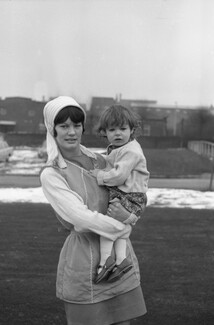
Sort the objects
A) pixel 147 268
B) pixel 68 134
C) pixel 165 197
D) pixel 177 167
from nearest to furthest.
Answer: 1. pixel 68 134
2. pixel 147 268
3. pixel 165 197
4. pixel 177 167

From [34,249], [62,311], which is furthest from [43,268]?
[62,311]

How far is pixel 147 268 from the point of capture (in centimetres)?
626

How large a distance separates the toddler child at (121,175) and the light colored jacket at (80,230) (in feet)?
0.15

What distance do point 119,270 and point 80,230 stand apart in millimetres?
268

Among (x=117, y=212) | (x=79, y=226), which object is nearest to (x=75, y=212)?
A: (x=79, y=226)

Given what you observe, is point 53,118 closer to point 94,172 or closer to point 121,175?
point 94,172

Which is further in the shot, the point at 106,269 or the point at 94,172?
the point at 94,172

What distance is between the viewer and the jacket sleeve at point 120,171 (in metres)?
2.56

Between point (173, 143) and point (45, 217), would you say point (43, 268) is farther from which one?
point (173, 143)

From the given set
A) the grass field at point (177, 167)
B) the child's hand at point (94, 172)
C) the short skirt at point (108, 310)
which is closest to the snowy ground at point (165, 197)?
the grass field at point (177, 167)

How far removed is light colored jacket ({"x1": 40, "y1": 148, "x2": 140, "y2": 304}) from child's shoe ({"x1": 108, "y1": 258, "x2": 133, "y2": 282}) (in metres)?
0.05

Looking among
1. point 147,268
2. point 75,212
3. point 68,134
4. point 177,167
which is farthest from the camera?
point 177,167

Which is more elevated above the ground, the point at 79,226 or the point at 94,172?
the point at 94,172

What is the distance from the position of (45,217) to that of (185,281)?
15.0ft
